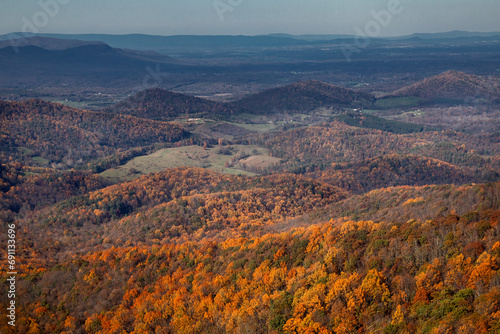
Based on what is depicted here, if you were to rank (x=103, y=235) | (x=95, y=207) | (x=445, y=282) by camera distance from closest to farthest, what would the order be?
(x=445, y=282), (x=103, y=235), (x=95, y=207)

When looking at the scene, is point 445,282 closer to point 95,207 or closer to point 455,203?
point 455,203

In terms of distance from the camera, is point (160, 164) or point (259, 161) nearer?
point (160, 164)

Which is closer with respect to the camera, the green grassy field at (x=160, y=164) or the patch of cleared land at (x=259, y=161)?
the green grassy field at (x=160, y=164)

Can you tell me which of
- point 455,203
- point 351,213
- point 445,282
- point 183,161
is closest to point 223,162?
point 183,161

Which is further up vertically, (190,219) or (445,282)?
(445,282)

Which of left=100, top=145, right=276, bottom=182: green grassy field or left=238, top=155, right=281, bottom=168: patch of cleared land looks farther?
left=238, top=155, right=281, bottom=168: patch of cleared land

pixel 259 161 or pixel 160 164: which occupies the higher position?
pixel 160 164

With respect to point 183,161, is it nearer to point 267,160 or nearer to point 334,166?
point 267,160

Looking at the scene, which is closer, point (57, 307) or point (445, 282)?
point (445, 282)

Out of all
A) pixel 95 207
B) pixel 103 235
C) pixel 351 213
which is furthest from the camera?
pixel 95 207

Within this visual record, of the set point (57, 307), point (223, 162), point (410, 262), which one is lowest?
point (223, 162)
